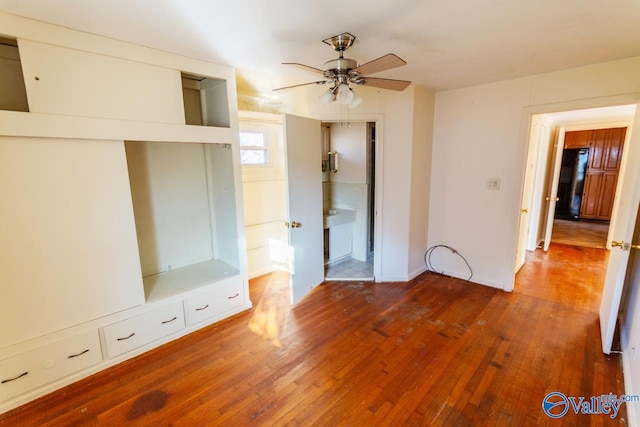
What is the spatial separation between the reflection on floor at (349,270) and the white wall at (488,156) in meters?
0.94

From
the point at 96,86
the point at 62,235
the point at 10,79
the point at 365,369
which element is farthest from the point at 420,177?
the point at 10,79

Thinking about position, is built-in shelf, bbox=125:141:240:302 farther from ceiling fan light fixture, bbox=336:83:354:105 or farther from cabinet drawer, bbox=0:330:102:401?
ceiling fan light fixture, bbox=336:83:354:105

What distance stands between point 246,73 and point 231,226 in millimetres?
1515

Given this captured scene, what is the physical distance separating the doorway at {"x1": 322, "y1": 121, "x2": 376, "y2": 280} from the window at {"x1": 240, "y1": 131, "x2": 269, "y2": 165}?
0.99 metres

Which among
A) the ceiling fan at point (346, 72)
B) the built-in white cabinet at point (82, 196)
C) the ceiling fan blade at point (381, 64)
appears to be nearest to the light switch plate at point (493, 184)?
the ceiling fan at point (346, 72)

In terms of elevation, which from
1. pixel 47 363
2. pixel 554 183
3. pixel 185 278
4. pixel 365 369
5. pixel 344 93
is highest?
pixel 344 93

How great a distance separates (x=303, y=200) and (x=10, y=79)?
239cm

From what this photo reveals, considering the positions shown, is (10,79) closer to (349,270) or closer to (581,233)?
(349,270)

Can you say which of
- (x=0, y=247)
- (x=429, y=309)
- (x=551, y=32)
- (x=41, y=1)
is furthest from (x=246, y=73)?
(x=429, y=309)

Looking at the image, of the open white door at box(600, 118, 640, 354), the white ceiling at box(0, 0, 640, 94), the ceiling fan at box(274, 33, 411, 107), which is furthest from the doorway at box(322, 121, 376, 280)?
the open white door at box(600, 118, 640, 354)

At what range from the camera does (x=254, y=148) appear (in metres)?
3.63

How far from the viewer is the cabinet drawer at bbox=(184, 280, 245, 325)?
8.64ft

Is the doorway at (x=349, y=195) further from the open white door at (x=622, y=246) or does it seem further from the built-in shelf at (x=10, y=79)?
the built-in shelf at (x=10, y=79)

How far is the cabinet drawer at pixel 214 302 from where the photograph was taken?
8.64 ft
